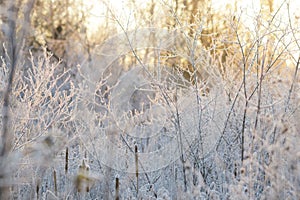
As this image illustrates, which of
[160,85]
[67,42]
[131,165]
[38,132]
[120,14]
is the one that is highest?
[67,42]

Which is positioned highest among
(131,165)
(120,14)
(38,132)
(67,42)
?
(67,42)

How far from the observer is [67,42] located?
14.2m

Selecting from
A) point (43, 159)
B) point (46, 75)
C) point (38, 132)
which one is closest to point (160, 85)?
point (46, 75)

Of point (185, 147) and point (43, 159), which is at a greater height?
point (43, 159)

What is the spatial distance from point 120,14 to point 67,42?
11.0 meters

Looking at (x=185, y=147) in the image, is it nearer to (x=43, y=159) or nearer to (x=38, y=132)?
(x=38, y=132)

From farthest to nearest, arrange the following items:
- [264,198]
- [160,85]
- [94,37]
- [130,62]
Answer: [94,37]
[130,62]
[160,85]
[264,198]

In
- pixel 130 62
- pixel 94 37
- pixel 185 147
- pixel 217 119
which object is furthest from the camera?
pixel 94 37

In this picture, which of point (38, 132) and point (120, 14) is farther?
point (38, 132)

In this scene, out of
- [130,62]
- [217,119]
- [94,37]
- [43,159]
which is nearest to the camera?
[43,159]

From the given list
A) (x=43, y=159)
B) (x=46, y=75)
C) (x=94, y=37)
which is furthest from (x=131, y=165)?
(x=94, y=37)

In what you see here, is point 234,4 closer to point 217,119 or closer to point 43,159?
A: point 217,119

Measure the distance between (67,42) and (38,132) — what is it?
10699 millimetres

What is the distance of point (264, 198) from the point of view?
2322 mm
